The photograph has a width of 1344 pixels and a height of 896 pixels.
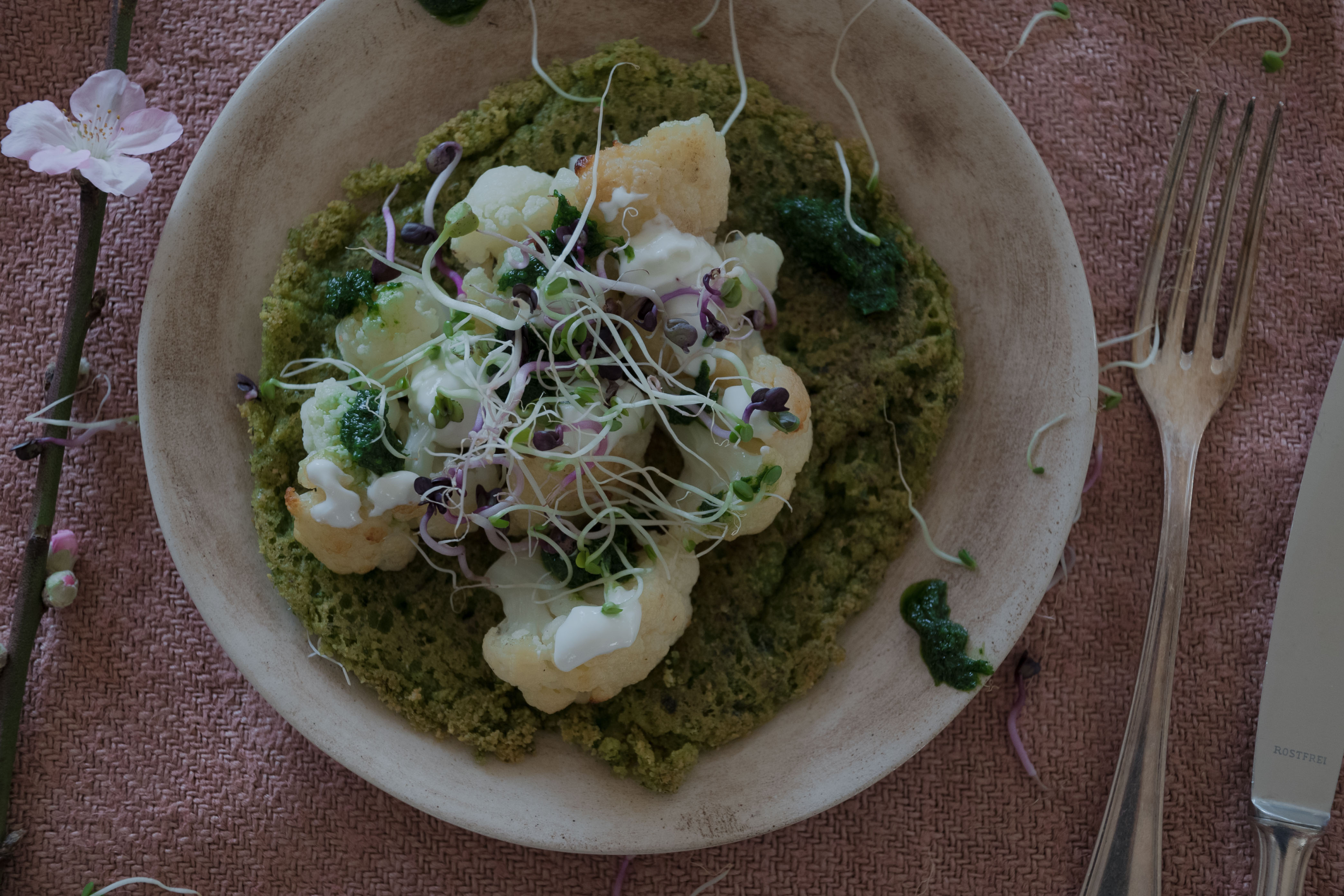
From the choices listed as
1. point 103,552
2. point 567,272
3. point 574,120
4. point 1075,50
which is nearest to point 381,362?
point 567,272

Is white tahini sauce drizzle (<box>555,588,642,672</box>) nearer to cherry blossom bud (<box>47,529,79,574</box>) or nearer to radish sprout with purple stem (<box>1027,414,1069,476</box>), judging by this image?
radish sprout with purple stem (<box>1027,414,1069,476</box>)

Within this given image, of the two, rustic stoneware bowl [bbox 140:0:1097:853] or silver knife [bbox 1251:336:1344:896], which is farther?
silver knife [bbox 1251:336:1344:896]

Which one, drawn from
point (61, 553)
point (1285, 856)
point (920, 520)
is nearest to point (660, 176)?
point (920, 520)

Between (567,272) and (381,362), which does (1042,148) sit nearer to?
(567,272)

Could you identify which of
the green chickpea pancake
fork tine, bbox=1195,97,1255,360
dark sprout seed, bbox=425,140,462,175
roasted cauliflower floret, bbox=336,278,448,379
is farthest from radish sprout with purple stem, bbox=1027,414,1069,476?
dark sprout seed, bbox=425,140,462,175

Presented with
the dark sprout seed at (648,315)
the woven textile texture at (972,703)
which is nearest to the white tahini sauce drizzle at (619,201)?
the dark sprout seed at (648,315)

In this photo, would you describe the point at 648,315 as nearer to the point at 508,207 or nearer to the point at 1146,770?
the point at 508,207
